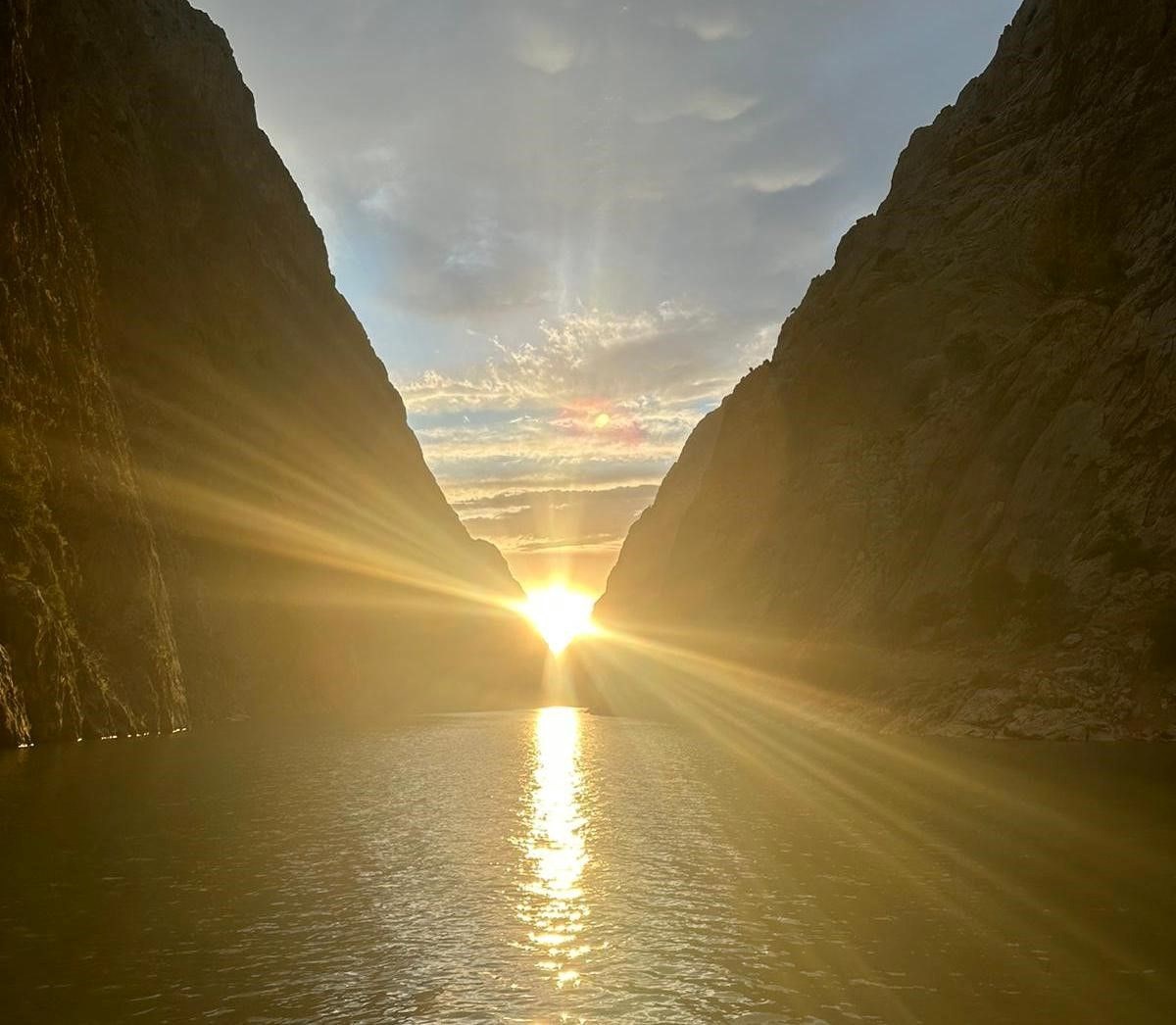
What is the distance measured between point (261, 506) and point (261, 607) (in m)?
14.3

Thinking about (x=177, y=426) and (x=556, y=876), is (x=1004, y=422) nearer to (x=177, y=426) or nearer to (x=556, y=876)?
(x=556, y=876)

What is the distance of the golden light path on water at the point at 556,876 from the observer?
55.6 feet

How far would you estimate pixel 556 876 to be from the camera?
23.3 m

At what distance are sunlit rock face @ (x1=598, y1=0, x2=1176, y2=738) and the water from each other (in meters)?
21.4

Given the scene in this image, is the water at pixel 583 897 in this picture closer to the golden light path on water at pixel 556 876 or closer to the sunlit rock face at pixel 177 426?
the golden light path on water at pixel 556 876

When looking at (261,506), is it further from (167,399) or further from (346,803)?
(346,803)

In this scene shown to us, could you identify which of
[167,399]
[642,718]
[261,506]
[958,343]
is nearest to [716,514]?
[642,718]

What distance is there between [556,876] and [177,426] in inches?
2966

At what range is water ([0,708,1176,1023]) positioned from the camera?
14.6 meters

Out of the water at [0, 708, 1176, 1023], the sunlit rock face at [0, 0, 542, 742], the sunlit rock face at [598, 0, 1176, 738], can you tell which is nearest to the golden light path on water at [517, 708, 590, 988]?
the water at [0, 708, 1176, 1023]

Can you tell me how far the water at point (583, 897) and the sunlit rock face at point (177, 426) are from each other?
15.4 meters

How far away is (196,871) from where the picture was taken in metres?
22.4

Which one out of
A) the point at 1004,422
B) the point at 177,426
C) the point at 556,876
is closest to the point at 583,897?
the point at 556,876

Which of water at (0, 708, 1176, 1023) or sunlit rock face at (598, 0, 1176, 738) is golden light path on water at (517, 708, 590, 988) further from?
sunlit rock face at (598, 0, 1176, 738)
